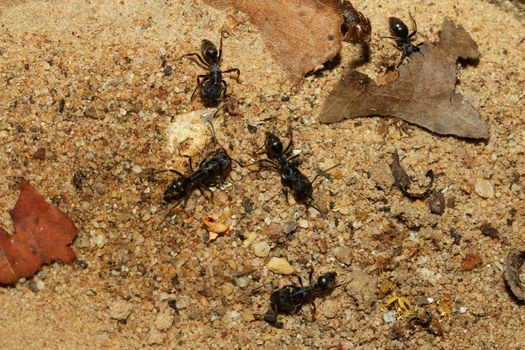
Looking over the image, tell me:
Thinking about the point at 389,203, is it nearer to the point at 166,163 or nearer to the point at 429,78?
the point at 429,78

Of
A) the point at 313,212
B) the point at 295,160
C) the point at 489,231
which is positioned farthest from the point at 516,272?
the point at 295,160

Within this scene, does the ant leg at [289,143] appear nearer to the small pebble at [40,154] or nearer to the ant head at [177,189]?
the ant head at [177,189]

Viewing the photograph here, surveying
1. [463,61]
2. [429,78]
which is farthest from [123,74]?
[463,61]

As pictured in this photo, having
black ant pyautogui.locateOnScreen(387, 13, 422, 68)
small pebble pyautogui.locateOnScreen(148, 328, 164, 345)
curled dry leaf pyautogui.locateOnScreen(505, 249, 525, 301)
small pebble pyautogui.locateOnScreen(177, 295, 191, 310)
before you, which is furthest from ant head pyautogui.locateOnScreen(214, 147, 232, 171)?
curled dry leaf pyautogui.locateOnScreen(505, 249, 525, 301)

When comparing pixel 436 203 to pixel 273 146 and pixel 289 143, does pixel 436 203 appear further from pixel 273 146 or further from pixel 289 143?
pixel 273 146

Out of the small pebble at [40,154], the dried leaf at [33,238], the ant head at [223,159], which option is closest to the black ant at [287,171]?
the ant head at [223,159]

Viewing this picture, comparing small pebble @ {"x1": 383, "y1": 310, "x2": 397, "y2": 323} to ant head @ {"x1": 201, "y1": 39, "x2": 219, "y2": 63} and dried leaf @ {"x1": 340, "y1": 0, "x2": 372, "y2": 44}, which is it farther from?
ant head @ {"x1": 201, "y1": 39, "x2": 219, "y2": 63}
